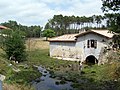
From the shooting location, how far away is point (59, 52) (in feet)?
181

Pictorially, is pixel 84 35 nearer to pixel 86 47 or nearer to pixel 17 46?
pixel 86 47

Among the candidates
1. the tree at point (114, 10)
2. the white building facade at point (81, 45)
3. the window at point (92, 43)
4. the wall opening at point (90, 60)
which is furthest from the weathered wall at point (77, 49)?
the tree at point (114, 10)

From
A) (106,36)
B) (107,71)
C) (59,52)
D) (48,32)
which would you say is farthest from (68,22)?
(107,71)

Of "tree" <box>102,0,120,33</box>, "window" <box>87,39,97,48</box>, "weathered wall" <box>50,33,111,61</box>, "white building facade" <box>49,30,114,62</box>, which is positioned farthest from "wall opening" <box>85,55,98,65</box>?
"tree" <box>102,0,120,33</box>

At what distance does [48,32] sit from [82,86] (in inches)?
2734

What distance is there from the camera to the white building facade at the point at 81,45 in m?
47.5

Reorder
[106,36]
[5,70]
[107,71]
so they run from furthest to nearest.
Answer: [106,36] → [107,71] → [5,70]

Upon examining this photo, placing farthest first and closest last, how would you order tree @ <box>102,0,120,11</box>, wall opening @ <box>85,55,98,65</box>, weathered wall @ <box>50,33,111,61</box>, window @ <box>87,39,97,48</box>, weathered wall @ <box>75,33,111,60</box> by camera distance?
wall opening @ <box>85,55,98,65</box>, window @ <box>87,39,97,48</box>, weathered wall @ <box>50,33,111,61</box>, weathered wall @ <box>75,33,111,60</box>, tree @ <box>102,0,120,11</box>

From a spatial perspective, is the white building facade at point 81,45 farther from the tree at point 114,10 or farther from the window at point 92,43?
the tree at point 114,10

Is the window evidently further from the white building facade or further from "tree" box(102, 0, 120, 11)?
"tree" box(102, 0, 120, 11)

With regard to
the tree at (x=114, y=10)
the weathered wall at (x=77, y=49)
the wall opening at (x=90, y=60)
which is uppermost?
the tree at (x=114, y=10)

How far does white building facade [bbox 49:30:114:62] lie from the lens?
47500mm

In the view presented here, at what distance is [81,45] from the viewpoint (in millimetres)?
50406

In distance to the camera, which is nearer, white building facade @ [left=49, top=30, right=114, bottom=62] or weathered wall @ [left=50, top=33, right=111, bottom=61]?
white building facade @ [left=49, top=30, right=114, bottom=62]
